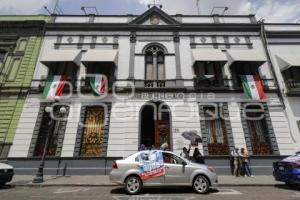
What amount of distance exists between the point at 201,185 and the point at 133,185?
8.64 feet

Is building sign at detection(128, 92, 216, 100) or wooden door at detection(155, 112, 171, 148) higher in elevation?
building sign at detection(128, 92, 216, 100)

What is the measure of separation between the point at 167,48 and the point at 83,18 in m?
7.73

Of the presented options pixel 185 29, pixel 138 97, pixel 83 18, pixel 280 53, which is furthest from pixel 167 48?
pixel 280 53

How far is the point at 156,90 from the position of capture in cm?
1596

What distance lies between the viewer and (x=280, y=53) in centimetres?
1750

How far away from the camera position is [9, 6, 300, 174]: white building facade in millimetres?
14711

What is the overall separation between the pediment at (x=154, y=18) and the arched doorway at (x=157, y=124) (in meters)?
7.40

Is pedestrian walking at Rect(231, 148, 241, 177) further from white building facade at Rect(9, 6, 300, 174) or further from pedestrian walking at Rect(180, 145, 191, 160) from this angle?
pedestrian walking at Rect(180, 145, 191, 160)

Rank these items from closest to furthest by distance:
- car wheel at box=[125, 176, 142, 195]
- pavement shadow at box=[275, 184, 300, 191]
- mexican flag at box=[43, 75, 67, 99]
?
car wheel at box=[125, 176, 142, 195] < pavement shadow at box=[275, 184, 300, 191] < mexican flag at box=[43, 75, 67, 99]

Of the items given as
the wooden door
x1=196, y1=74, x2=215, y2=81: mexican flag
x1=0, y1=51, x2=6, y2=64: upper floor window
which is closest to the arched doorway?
the wooden door

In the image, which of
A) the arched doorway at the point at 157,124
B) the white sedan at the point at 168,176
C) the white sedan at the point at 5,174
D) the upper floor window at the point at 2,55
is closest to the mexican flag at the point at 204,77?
the arched doorway at the point at 157,124

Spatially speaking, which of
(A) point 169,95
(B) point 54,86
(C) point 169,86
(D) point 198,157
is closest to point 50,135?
(B) point 54,86

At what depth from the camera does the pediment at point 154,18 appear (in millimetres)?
18531

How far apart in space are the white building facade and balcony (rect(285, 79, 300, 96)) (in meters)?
0.45
